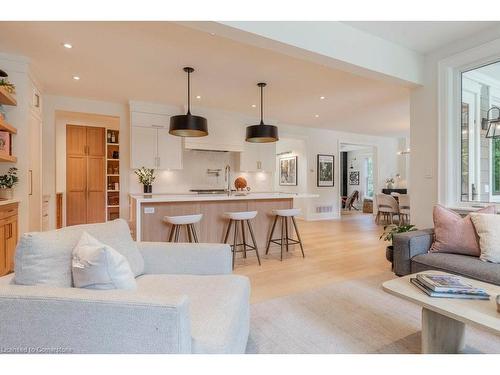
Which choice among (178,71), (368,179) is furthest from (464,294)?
(368,179)

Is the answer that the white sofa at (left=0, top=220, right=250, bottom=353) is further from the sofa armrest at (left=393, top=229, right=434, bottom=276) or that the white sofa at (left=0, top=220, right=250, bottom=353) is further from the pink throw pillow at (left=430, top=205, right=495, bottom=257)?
the pink throw pillow at (left=430, top=205, right=495, bottom=257)

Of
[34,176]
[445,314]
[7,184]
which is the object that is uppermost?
[34,176]

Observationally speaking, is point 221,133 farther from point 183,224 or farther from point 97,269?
point 97,269

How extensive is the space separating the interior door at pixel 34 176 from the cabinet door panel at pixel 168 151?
6.14 feet

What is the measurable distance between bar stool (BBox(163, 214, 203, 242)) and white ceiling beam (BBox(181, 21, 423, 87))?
1.95m

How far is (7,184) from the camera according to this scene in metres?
3.28

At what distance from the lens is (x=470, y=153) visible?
10.5 feet

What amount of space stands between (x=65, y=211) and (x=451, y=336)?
684 cm

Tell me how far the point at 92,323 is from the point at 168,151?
15.4 feet

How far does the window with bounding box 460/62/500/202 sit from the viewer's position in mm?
3084

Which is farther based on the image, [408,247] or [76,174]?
Answer: [76,174]

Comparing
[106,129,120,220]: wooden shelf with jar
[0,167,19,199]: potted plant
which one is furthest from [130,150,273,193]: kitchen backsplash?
[0,167,19,199]: potted plant
